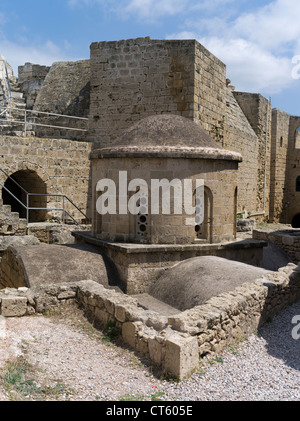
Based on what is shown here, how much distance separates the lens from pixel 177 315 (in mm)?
5980

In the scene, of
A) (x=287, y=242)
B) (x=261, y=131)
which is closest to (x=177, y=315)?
(x=287, y=242)

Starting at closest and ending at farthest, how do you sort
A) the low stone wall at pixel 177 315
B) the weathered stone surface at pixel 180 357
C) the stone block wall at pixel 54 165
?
the weathered stone surface at pixel 180 357, the low stone wall at pixel 177 315, the stone block wall at pixel 54 165

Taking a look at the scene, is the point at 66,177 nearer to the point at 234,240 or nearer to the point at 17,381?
the point at 234,240

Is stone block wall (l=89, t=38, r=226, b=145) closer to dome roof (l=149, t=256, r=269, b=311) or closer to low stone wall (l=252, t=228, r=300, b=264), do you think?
low stone wall (l=252, t=228, r=300, b=264)

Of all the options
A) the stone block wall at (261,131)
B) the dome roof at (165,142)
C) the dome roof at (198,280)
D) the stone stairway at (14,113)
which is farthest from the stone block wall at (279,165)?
the dome roof at (198,280)

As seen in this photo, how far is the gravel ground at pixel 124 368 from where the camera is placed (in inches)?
184

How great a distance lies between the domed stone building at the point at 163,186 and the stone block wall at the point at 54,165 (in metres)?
4.53

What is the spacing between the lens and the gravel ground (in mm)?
4676

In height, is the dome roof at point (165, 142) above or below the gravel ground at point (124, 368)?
above

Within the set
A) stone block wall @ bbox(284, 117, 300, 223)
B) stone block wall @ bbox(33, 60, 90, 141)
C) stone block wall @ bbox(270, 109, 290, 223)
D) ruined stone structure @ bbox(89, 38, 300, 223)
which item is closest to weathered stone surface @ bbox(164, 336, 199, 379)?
ruined stone structure @ bbox(89, 38, 300, 223)

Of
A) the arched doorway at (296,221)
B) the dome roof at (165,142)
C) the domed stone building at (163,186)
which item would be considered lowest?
the arched doorway at (296,221)

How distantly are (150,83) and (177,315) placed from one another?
1072cm

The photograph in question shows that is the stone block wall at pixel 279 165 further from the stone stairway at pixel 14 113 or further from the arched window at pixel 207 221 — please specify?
the arched window at pixel 207 221

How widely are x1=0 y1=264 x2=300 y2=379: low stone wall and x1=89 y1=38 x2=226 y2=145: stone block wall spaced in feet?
26.9
